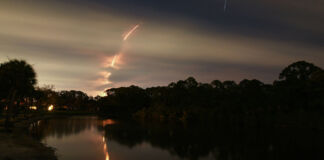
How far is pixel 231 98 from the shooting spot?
73625 millimetres

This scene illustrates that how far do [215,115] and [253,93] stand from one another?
11180 mm

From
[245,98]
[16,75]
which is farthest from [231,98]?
A: [16,75]

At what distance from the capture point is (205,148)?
91.8ft

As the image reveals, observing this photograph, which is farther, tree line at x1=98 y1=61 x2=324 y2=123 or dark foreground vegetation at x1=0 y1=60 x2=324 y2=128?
tree line at x1=98 y1=61 x2=324 y2=123

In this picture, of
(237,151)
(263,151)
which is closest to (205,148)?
(237,151)

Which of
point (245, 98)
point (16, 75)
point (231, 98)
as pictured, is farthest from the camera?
point (231, 98)

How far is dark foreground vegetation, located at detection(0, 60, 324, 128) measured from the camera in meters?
39.4

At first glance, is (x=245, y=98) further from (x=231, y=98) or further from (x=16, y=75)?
(x=16, y=75)

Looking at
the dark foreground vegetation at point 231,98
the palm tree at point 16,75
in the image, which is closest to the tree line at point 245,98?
the dark foreground vegetation at point 231,98

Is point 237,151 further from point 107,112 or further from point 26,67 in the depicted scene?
point 107,112

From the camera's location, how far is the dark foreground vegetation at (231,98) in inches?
1550

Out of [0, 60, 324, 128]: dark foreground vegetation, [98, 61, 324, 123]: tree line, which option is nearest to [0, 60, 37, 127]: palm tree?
[0, 60, 324, 128]: dark foreground vegetation

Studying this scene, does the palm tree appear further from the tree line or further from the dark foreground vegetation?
the tree line

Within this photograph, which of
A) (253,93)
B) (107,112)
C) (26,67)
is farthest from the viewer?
(107,112)
